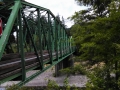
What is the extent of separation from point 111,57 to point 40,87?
15.3 m

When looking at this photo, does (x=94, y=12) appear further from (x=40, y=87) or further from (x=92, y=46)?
(x=40, y=87)

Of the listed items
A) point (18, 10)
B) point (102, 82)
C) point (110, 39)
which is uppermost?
point (18, 10)

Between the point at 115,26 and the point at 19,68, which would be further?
the point at 115,26

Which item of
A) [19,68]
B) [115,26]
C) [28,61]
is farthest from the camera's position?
[115,26]

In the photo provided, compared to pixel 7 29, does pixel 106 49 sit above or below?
below

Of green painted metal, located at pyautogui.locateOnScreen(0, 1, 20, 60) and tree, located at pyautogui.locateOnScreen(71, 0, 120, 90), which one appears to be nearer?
green painted metal, located at pyautogui.locateOnScreen(0, 1, 20, 60)

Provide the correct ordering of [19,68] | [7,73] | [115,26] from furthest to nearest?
[115,26] → [19,68] → [7,73]

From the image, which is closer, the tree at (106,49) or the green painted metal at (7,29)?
the green painted metal at (7,29)

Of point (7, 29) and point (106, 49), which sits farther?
point (106, 49)

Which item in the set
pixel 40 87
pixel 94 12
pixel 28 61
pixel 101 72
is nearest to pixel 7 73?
pixel 28 61

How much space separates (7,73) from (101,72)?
16.2ft

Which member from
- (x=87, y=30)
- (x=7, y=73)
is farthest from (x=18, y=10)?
(x=87, y=30)

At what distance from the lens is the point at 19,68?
18.4ft

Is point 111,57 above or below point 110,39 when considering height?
below
